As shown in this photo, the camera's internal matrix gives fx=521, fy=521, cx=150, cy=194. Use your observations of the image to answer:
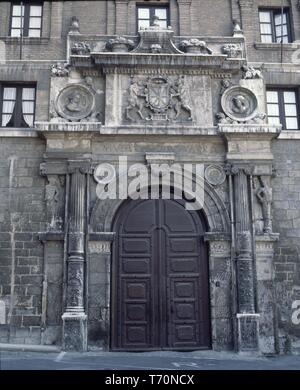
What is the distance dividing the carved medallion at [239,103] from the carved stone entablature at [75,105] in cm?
322

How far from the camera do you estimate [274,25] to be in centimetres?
1395

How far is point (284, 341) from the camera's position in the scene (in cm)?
1172

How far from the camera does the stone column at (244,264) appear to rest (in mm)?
11344

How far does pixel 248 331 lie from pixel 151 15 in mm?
8384

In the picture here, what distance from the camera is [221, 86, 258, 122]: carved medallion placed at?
42.0 feet

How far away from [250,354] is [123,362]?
2.99 meters

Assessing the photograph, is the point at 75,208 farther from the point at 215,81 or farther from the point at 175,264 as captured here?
the point at 215,81

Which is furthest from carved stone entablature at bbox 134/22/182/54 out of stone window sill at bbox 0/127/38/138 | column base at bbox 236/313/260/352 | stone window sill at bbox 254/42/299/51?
column base at bbox 236/313/260/352

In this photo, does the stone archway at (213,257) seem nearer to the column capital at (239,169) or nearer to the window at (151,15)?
→ the column capital at (239,169)

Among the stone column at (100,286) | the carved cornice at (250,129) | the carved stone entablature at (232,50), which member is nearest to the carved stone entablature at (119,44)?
the carved stone entablature at (232,50)

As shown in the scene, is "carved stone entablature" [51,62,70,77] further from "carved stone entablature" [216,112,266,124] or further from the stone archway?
"carved stone entablature" [216,112,266,124]

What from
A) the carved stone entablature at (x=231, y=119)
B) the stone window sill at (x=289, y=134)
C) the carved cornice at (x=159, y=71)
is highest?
the carved cornice at (x=159, y=71)

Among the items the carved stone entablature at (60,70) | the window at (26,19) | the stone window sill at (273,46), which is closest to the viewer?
the carved stone entablature at (60,70)
